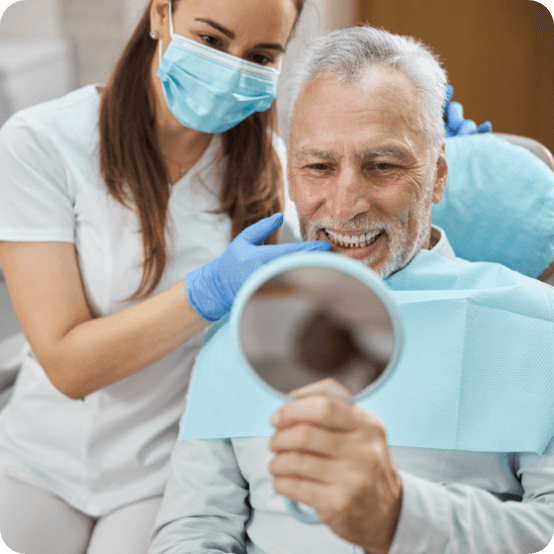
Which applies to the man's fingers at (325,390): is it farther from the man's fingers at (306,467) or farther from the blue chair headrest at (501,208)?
the blue chair headrest at (501,208)

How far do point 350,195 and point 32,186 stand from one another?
757 millimetres

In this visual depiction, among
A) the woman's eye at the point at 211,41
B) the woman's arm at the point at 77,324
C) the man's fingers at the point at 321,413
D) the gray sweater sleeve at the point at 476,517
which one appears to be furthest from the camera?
the woman's eye at the point at 211,41

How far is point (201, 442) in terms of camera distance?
1133 millimetres

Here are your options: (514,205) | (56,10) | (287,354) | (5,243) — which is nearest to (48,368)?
(5,243)

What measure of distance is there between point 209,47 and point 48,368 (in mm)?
849

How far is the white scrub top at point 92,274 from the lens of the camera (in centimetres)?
127

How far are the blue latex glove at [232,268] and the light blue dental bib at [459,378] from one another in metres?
0.13

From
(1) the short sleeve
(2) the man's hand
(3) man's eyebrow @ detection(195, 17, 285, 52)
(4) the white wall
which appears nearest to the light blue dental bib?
(2) the man's hand

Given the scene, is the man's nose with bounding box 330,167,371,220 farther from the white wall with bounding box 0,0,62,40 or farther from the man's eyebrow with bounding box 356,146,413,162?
the white wall with bounding box 0,0,62,40

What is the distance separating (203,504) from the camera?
1.07 meters

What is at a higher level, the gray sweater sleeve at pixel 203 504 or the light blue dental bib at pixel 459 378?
the light blue dental bib at pixel 459 378

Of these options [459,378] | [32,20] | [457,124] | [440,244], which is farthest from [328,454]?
[32,20]

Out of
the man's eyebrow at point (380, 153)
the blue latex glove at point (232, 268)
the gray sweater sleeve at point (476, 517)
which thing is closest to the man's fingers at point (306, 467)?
the gray sweater sleeve at point (476, 517)

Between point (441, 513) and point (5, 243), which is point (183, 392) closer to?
point (5, 243)
